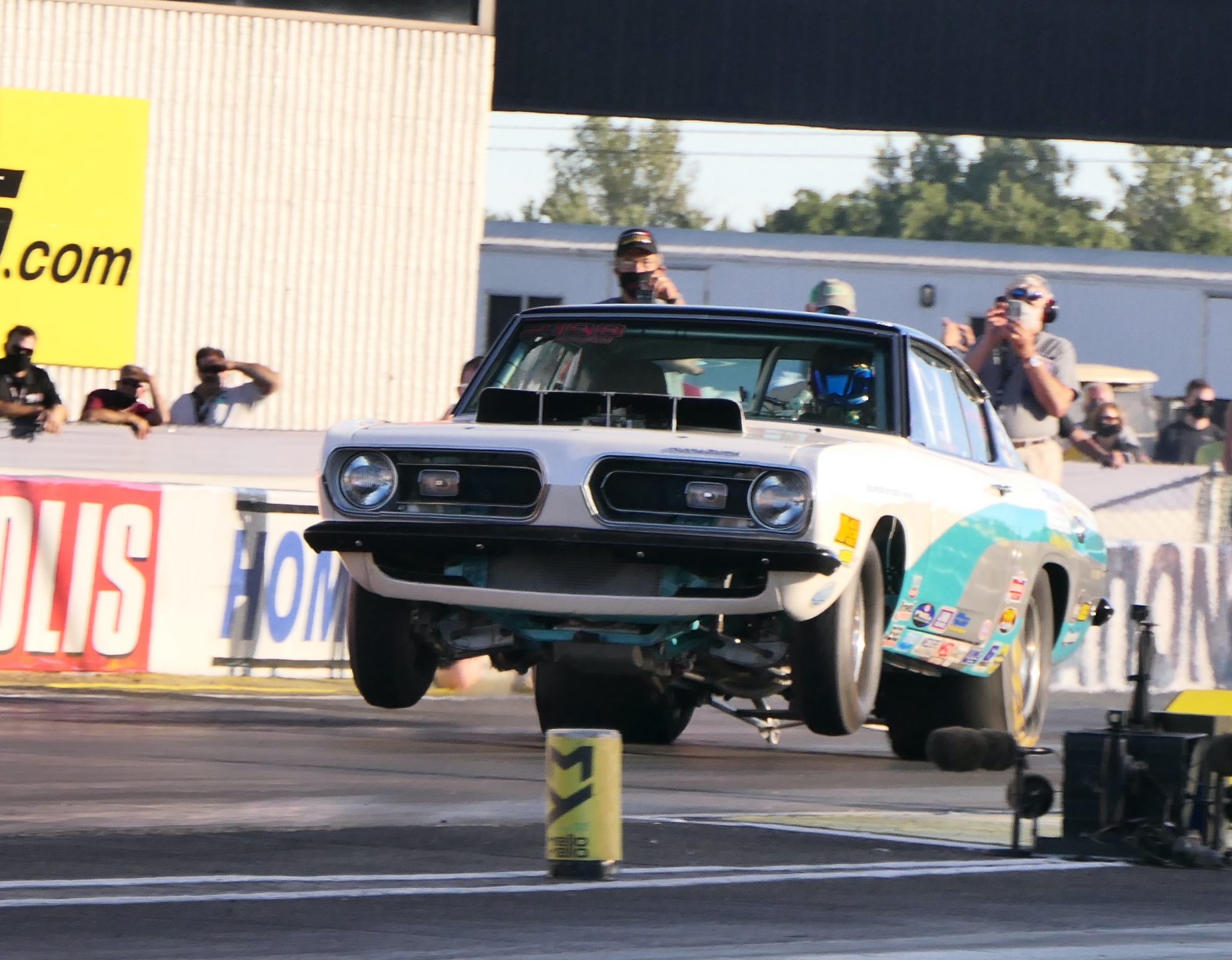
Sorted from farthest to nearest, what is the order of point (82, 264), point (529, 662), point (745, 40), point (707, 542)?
point (745, 40) → point (82, 264) → point (529, 662) → point (707, 542)

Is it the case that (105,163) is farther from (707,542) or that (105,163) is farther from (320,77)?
(707,542)

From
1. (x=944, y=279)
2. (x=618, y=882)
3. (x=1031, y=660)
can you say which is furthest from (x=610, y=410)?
(x=944, y=279)

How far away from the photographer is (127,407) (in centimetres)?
1516

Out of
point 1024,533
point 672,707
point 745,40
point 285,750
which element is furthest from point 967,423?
point 745,40

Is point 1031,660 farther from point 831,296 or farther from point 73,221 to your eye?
point 73,221

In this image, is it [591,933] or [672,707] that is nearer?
[591,933]

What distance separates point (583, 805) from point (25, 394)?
31.7 feet

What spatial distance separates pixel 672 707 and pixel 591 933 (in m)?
5.03

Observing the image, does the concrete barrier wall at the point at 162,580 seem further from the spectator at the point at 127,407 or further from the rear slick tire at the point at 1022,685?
the rear slick tire at the point at 1022,685

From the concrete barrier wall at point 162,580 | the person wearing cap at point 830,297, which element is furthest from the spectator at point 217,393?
the person wearing cap at point 830,297

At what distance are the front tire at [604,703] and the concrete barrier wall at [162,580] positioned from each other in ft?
11.9

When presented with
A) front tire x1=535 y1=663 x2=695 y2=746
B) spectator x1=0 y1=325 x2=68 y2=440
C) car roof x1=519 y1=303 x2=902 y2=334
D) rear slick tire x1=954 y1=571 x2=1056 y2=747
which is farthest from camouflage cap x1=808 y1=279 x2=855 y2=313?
spectator x1=0 y1=325 x2=68 y2=440

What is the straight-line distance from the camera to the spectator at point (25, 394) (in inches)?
567

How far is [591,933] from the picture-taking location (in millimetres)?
5109
